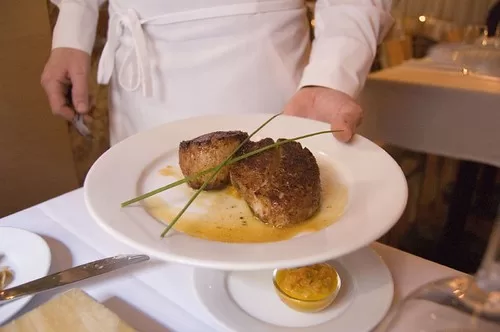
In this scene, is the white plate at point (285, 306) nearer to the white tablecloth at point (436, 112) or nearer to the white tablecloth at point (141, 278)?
the white tablecloth at point (141, 278)

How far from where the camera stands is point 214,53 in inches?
41.1

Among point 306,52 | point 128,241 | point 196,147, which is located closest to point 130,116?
point 306,52

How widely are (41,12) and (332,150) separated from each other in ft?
4.77

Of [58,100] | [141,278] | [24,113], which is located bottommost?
[24,113]

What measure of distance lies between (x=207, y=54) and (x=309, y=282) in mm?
610

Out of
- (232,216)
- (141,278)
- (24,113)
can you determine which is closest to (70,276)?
(141,278)

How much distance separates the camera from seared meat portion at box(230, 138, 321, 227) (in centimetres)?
60

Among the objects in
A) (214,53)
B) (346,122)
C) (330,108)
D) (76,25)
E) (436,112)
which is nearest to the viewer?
(346,122)

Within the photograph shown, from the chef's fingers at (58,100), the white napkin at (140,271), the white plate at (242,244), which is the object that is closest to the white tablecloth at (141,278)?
the white napkin at (140,271)

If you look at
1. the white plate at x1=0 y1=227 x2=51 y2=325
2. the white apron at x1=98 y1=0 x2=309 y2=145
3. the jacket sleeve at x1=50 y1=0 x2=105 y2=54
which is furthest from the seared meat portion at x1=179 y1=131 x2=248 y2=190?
the jacket sleeve at x1=50 y1=0 x2=105 y2=54

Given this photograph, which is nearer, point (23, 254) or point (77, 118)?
point (23, 254)

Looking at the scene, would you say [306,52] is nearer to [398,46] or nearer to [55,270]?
[55,270]

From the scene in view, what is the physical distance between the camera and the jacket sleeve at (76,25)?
3.77 feet

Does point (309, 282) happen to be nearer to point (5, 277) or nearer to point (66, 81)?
point (5, 277)
